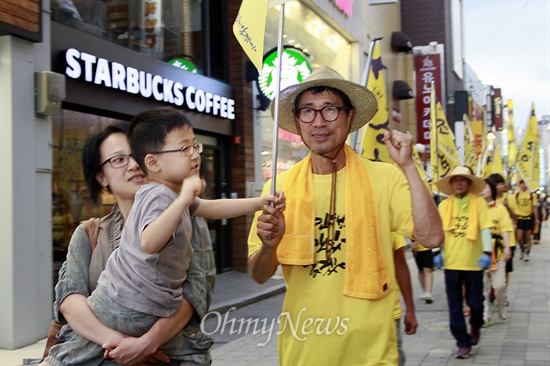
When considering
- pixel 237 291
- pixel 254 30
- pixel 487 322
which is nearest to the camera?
pixel 254 30

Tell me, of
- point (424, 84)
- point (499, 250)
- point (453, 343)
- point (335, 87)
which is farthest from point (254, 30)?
point (424, 84)

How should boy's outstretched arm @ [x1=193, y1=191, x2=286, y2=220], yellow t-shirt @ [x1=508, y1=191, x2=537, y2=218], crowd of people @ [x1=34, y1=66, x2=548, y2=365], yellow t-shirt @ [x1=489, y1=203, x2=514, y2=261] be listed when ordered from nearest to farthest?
crowd of people @ [x1=34, y1=66, x2=548, y2=365], boy's outstretched arm @ [x1=193, y1=191, x2=286, y2=220], yellow t-shirt @ [x1=489, y1=203, x2=514, y2=261], yellow t-shirt @ [x1=508, y1=191, x2=537, y2=218]

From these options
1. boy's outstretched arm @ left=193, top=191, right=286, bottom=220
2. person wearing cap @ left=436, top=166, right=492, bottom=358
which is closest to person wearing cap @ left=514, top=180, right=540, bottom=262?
person wearing cap @ left=436, top=166, right=492, bottom=358

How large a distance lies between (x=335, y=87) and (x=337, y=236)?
2.40ft

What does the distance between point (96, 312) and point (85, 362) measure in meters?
0.20

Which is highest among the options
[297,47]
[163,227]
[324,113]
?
[297,47]

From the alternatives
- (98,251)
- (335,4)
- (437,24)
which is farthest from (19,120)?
(437,24)

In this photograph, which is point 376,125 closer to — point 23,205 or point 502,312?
point 502,312

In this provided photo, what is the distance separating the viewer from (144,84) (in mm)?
11508

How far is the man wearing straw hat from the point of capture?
124 inches

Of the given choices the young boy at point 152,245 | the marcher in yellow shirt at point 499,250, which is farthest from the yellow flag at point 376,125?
the young boy at point 152,245

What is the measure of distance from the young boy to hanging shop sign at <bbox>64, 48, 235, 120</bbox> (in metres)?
7.18

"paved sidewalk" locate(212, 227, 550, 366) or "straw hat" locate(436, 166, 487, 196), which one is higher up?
"straw hat" locate(436, 166, 487, 196)

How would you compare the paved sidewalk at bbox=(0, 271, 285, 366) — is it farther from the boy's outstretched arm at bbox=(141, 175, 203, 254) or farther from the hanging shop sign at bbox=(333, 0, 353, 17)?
the hanging shop sign at bbox=(333, 0, 353, 17)
